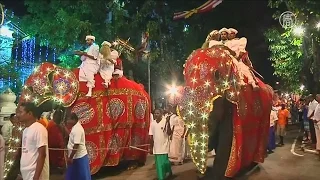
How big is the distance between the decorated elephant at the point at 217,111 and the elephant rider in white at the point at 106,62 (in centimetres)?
247

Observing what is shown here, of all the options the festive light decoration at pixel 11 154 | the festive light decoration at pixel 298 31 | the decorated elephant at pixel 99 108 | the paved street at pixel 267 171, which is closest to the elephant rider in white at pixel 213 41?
the decorated elephant at pixel 99 108

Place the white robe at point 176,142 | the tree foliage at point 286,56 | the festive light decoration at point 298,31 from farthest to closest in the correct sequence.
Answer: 1. the tree foliage at point 286,56
2. the festive light decoration at point 298,31
3. the white robe at point 176,142

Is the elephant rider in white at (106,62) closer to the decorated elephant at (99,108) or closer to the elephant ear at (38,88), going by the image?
the decorated elephant at (99,108)

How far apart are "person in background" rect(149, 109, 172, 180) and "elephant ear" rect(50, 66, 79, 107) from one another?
1.91m

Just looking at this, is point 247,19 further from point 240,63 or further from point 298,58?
point 240,63

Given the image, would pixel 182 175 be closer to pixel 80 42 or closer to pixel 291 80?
pixel 80 42

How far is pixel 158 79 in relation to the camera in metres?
23.8

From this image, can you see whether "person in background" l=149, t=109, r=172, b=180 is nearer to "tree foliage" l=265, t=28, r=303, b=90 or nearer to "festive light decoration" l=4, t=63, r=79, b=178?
"festive light decoration" l=4, t=63, r=79, b=178

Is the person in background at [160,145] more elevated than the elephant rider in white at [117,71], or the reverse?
the elephant rider in white at [117,71]

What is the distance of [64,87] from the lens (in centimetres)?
958

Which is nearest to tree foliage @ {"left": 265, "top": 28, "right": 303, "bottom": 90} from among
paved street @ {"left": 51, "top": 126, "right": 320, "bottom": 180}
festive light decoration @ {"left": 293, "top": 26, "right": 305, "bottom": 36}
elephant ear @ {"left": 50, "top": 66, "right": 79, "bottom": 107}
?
festive light decoration @ {"left": 293, "top": 26, "right": 305, "bottom": 36}

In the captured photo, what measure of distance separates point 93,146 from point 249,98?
375cm

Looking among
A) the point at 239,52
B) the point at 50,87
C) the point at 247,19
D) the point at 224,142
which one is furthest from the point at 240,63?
the point at 247,19

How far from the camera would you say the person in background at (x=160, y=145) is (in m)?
9.30
